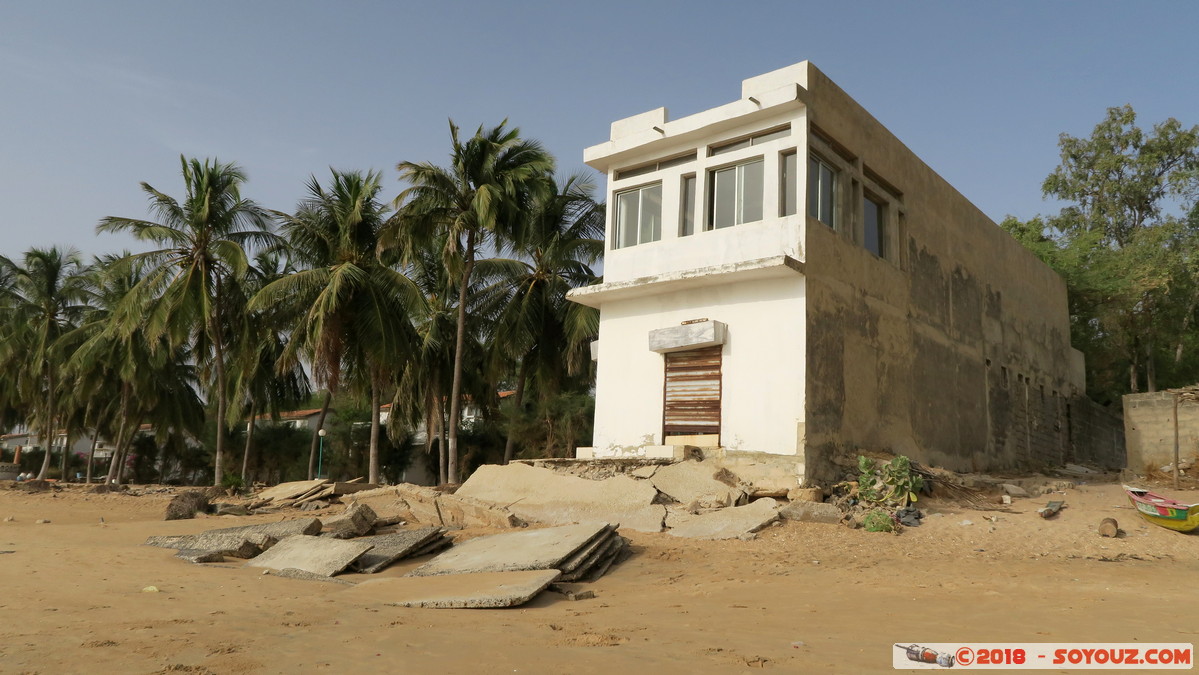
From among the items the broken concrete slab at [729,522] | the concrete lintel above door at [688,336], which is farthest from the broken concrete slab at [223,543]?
the concrete lintel above door at [688,336]

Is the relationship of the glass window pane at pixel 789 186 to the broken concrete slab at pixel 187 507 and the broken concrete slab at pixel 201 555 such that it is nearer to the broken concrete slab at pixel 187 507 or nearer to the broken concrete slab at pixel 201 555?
the broken concrete slab at pixel 201 555

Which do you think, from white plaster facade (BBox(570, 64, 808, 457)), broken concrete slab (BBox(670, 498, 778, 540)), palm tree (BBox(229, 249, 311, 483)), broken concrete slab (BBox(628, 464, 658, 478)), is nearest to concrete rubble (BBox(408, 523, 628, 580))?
broken concrete slab (BBox(670, 498, 778, 540))

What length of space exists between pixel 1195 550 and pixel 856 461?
4.60 meters

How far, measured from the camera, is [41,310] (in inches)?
1350

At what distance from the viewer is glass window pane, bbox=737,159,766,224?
14328 mm

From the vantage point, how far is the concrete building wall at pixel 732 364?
13.4 meters

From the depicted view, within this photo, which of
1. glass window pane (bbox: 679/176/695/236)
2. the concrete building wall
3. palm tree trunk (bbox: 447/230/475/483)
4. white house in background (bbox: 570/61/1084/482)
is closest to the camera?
the concrete building wall

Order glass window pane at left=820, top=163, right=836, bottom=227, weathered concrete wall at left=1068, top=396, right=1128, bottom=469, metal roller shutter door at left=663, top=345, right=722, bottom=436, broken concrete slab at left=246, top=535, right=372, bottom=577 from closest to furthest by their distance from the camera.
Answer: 1. broken concrete slab at left=246, top=535, right=372, bottom=577
2. metal roller shutter door at left=663, top=345, right=722, bottom=436
3. glass window pane at left=820, top=163, right=836, bottom=227
4. weathered concrete wall at left=1068, top=396, right=1128, bottom=469

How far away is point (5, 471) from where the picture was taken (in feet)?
126

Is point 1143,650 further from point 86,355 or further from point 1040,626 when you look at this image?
point 86,355

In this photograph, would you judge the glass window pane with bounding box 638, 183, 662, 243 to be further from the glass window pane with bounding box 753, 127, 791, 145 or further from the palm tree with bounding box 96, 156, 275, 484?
the palm tree with bounding box 96, 156, 275, 484

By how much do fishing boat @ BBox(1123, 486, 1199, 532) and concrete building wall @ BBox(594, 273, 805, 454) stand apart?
177 inches

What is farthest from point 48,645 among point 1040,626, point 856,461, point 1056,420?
point 1056,420

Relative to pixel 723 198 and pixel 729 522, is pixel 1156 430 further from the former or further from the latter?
pixel 729 522
